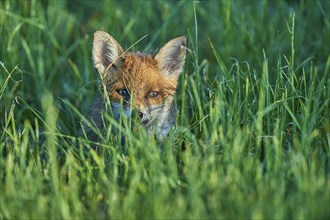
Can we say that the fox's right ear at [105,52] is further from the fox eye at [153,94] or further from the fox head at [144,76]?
the fox eye at [153,94]

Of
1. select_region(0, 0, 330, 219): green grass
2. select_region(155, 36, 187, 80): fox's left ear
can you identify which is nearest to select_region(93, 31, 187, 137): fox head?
select_region(155, 36, 187, 80): fox's left ear

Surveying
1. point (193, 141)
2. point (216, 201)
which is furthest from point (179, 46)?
point (216, 201)

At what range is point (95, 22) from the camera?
773 cm

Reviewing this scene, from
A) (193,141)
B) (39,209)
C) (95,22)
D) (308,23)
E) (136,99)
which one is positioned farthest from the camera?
(95,22)

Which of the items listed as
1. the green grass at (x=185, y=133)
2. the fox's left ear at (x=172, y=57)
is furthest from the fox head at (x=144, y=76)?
the green grass at (x=185, y=133)

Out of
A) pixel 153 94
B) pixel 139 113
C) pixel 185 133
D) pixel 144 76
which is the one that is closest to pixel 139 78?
pixel 144 76

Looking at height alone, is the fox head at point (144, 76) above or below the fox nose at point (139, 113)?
above

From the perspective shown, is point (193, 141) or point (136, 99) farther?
point (136, 99)

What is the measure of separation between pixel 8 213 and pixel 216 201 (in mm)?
1201

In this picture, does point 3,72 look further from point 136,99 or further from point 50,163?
point 50,163

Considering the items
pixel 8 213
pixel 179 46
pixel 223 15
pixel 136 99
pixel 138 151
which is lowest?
pixel 8 213

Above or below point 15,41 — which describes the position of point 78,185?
below

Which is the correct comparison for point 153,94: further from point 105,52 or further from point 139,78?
point 105,52

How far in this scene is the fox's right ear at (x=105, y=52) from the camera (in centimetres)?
554
